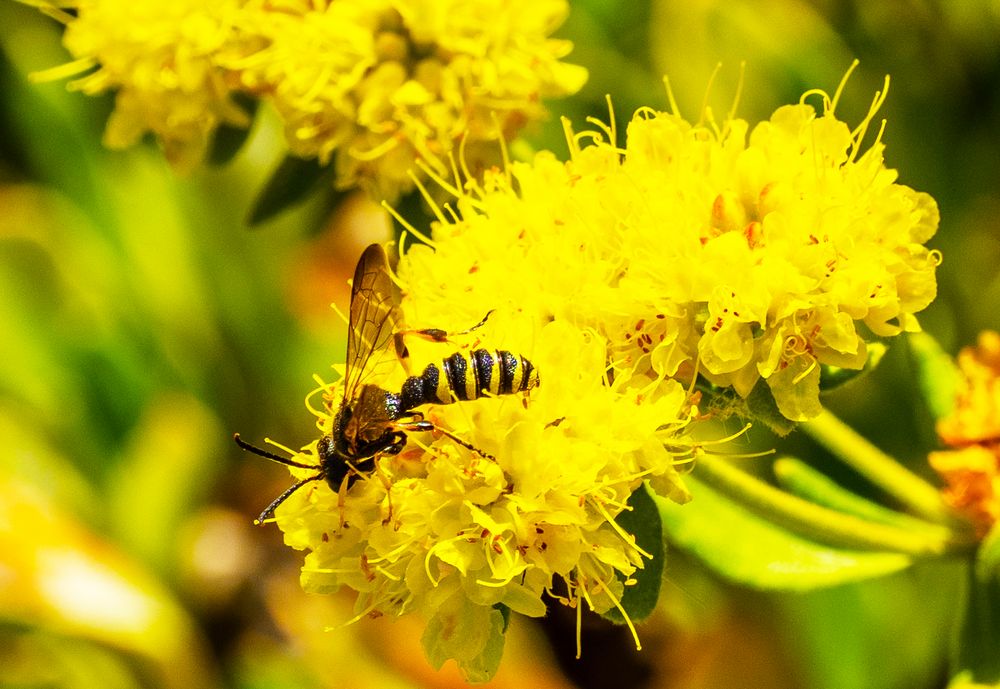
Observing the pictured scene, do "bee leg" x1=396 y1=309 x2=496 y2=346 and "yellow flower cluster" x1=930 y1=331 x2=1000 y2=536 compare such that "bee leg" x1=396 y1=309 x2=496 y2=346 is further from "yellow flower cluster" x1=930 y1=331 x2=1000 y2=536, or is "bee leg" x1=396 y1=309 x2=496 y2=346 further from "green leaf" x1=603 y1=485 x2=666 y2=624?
"yellow flower cluster" x1=930 y1=331 x2=1000 y2=536

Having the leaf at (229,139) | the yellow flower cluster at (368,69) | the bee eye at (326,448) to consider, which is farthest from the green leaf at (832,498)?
the leaf at (229,139)

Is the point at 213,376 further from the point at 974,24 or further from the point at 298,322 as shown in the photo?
the point at 974,24

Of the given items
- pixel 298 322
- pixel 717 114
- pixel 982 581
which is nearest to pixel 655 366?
pixel 982 581

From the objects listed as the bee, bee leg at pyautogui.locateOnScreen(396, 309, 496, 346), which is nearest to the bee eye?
the bee

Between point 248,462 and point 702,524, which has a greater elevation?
point 702,524

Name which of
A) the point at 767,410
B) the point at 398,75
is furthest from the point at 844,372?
the point at 398,75
